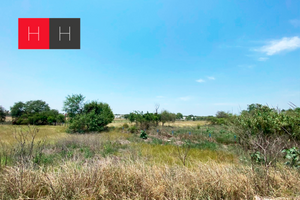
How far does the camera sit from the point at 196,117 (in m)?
75.2

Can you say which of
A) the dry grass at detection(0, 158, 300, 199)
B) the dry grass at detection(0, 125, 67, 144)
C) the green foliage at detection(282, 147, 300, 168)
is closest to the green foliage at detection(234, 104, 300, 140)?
the green foliage at detection(282, 147, 300, 168)

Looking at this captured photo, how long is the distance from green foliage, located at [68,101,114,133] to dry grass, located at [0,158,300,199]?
18677 millimetres

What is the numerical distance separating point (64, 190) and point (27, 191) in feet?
2.39

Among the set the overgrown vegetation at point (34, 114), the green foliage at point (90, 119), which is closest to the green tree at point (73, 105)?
the green foliage at point (90, 119)

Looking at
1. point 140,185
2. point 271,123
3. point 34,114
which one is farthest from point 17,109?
point 271,123

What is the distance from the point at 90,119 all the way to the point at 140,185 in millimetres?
19767

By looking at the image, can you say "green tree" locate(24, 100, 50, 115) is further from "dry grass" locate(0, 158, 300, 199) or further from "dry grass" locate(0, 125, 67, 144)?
"dry grass" locate(0, 158, 300, 199)

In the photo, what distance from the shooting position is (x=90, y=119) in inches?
825

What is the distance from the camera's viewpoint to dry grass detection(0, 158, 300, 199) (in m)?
2.75

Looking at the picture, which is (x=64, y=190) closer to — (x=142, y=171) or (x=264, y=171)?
(x=142, y=171)

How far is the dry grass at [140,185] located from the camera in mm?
2752

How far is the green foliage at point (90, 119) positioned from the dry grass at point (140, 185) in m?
18.7

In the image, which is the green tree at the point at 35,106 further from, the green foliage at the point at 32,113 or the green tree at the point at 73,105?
the green tree at the point at 73,105

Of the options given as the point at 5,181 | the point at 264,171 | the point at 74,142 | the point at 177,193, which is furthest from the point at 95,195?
the point at 74,142
